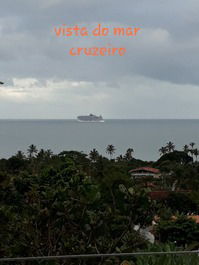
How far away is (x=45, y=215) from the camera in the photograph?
24.4 feet

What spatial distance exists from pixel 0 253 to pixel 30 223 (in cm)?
197

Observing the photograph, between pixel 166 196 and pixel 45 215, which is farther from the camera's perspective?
pixel 166 196

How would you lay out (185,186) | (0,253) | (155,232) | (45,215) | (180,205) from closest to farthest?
1. (45,215)
2. (0,253)
3. (155,232)
4. (180,205)
5. (185,186)

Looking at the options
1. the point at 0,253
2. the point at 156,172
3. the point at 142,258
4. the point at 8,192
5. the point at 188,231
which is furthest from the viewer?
the point at 156,172


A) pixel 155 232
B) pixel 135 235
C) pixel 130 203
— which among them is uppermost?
pixel 130 203

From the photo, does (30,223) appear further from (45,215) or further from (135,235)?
(135,235)

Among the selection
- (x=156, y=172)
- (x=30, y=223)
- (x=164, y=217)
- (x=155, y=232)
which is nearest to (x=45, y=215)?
(x=30, y=223)

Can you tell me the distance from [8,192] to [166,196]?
24.2m

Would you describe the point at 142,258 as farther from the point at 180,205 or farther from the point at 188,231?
the point at 180,205

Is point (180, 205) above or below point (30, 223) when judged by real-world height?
below

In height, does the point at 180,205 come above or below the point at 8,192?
below

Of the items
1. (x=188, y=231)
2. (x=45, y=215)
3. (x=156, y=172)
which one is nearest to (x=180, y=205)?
(x=188, y=231)

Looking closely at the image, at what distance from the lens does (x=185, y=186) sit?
163ft

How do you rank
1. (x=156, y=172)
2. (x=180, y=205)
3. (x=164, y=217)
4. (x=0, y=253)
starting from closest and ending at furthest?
(x=0, y=253)
(x=164, y=217)
(x=180, y=205)
(x=156, y=172)
